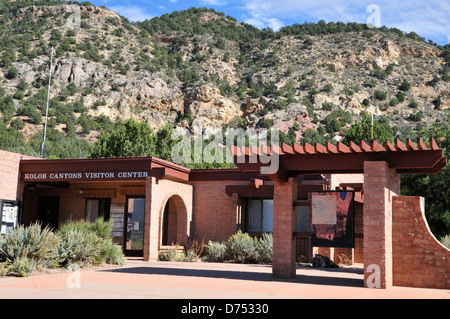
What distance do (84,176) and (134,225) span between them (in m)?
3.60

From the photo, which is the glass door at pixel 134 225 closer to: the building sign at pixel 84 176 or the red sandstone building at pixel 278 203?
the red sandstone building at pixel 278 203

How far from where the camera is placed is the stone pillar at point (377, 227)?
34.6 feet

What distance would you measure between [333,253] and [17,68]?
53.5 metres

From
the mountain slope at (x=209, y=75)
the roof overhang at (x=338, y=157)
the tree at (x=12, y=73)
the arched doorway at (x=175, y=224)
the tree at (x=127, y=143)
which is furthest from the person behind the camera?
the mountain slope at (x=209, y=75)

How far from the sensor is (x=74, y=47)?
6962cm

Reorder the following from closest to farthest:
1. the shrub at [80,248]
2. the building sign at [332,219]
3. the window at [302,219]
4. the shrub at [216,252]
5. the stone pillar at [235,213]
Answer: the building sign at [332,219] < the shrub at [80,248] < the shrub at [216,252] < the window at [302,219] < the stone pillar at [235,213]

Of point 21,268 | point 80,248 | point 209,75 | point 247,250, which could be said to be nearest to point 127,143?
point 247,250

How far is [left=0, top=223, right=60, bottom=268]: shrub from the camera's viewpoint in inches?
485

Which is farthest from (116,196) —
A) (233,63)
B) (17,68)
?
(233,63)

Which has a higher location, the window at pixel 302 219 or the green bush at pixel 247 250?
the window at pixel 302 219

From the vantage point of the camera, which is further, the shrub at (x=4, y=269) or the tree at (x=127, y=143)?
the tree at (x=127, y=143)

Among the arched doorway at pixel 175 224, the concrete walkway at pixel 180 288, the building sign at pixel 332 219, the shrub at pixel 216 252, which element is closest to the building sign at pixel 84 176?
the arched doorway at pixel 175 224

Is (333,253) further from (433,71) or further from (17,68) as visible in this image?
(433,71)

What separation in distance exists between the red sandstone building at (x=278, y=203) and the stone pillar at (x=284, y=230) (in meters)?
0.02
